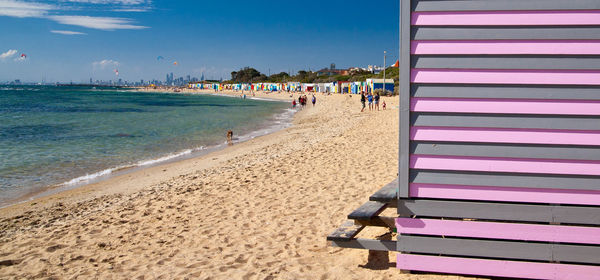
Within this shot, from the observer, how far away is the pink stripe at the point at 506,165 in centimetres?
282

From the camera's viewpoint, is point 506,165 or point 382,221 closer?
point 506,165

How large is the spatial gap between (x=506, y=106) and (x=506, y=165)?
421 millimetres

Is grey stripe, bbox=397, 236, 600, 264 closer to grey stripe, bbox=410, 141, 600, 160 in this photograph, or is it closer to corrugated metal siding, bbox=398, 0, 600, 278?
corrugated metal siding, bbox=398, 0, 600, 278

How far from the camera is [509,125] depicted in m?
2.87

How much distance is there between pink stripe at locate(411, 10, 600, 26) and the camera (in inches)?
109

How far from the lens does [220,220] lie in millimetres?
5691

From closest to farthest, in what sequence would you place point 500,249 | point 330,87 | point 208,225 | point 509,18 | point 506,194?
1. point 509,18
2. point 506,194
3. point 500,249
4. point 208,225
5. point 330,87

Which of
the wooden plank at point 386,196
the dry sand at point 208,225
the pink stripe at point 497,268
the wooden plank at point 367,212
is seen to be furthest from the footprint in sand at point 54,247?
the pink stripe at point 497,268

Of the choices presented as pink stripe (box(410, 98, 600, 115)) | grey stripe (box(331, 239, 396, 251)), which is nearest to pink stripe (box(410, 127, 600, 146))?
pink stripe (box(410, 98, 600, 115))

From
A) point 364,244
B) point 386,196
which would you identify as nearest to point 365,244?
point 364,244

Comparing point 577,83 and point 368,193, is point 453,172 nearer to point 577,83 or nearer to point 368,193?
point 577,83

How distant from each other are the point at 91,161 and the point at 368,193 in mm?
10841

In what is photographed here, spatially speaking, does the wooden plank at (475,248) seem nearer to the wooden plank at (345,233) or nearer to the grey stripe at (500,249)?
the grey stripe at (500,249)

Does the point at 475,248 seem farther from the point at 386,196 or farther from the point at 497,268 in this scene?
the point at 386,196
